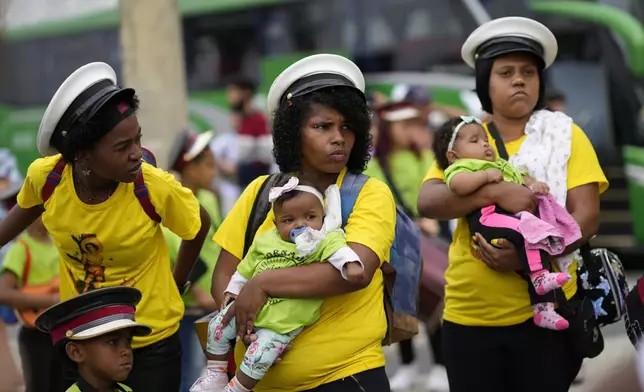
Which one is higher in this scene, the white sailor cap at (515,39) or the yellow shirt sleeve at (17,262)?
the white sailor cap at (515,39)

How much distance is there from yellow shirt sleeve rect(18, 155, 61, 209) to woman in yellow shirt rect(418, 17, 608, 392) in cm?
149

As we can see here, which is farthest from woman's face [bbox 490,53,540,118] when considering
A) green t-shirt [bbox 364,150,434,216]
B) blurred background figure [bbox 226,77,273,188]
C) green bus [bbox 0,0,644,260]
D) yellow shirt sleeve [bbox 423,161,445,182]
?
blurred background figure [bbox 226,77,273,188]

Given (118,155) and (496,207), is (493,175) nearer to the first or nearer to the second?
(496,207)

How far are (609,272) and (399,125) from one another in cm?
568

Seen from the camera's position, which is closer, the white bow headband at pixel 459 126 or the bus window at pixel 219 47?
the white bow headband at pixel 459 126

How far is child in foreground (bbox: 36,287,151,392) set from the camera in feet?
13.1

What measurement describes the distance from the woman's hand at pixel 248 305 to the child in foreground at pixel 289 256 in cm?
3

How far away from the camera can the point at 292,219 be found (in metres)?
3.58

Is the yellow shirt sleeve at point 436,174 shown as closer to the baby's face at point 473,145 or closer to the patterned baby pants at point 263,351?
the baby's face at point 473,145

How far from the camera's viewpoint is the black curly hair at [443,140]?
4449 millimetres

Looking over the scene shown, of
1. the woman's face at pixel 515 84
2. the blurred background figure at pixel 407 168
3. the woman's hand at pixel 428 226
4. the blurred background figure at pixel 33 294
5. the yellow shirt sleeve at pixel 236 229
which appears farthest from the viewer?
the woman's hand at pixel 428 226

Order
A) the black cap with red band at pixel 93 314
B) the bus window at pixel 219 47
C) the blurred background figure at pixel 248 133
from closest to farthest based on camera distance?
the black cap with red band at pixel 93 314 < the blurred background figure at pixel 248 133 < the bus window at pixel 219 47

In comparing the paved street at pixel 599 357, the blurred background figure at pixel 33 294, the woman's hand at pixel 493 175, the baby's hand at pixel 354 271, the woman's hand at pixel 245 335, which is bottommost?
the paved street at pixel 599 357

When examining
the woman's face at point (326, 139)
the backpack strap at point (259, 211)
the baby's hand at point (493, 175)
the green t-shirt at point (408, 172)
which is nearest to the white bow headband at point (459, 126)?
the baby's hand at point (493, 175)
